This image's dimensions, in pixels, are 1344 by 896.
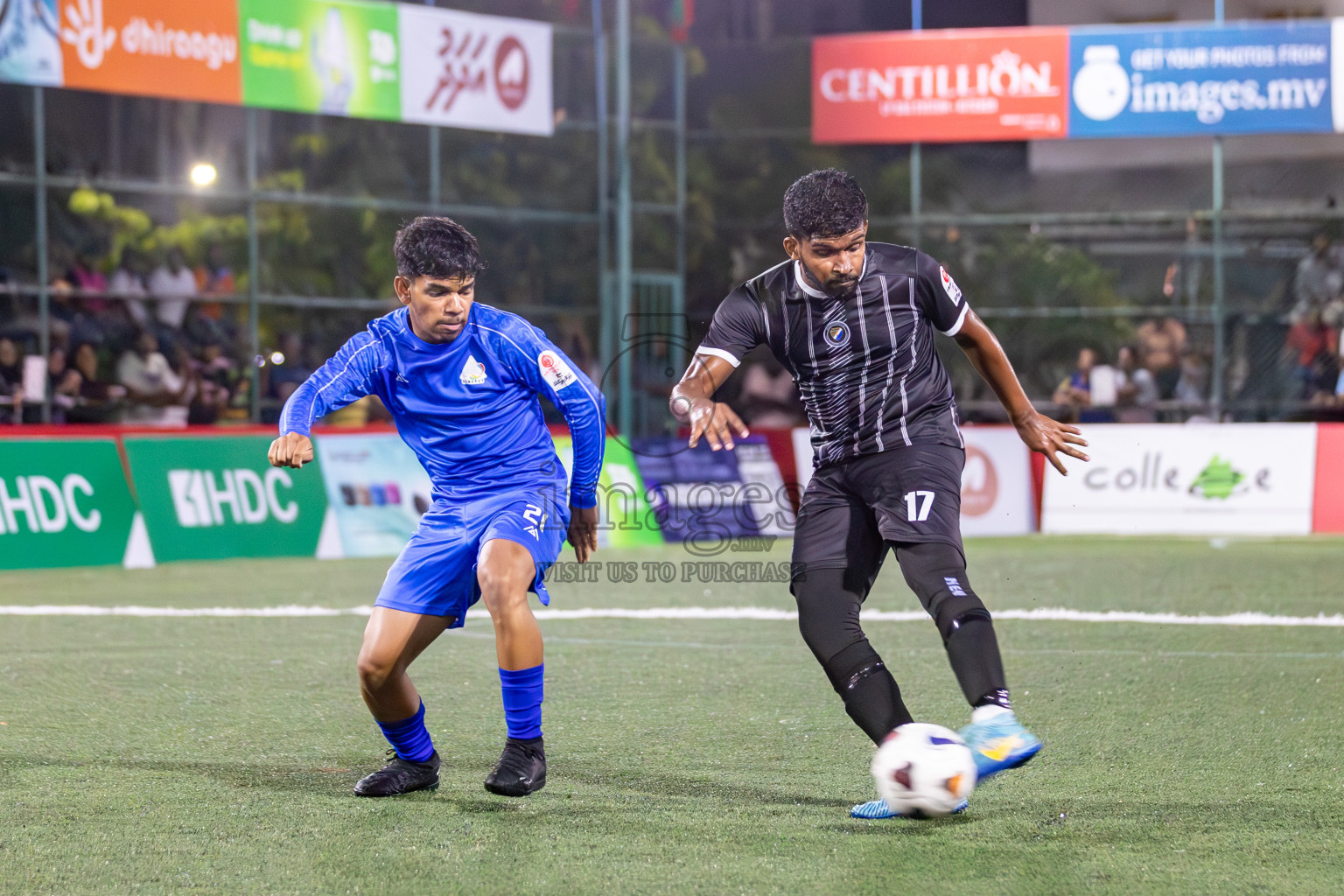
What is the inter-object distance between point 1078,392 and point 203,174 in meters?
11.9

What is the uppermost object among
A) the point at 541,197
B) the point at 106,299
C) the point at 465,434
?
the point at 541,197

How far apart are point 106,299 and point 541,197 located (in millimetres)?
6583

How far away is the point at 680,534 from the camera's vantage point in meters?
14.5

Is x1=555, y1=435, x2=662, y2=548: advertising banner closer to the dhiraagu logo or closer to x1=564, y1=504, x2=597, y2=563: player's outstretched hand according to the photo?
the dhiraagu logo

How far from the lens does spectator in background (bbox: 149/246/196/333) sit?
707 inches

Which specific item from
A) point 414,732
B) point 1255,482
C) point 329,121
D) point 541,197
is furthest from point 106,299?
point 414,732

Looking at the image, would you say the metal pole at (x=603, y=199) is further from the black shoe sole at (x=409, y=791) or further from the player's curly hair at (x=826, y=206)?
the player's curly hair at (x=826, y=206)

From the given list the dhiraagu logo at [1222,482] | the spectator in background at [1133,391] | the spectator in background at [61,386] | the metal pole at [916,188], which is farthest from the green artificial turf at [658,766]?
the metal pole at [916,188]

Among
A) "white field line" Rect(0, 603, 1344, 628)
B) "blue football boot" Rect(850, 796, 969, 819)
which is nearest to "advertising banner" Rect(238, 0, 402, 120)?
"white field line" Rect(0, 603, 1344, 628)

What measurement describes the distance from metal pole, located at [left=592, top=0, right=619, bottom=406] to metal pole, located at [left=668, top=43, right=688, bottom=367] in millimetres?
974

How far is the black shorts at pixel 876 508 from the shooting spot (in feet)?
15.0

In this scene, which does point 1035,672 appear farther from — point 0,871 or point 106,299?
point 106,299

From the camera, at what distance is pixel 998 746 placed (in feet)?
13.3

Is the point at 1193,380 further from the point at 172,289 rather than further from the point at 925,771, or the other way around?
the point at 925,771
